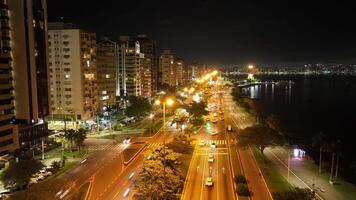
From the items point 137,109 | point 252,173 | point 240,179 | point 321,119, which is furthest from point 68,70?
point 321,119

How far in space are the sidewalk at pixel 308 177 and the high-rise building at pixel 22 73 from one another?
105 feet

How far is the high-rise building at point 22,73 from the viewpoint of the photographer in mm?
46969

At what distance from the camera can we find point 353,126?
8806cm

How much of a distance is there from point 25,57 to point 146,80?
70.5 metres

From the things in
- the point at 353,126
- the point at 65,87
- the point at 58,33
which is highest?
the point at 58,33

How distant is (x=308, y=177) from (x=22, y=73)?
3934cm

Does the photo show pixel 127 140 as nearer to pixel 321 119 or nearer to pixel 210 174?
pixel 210 174

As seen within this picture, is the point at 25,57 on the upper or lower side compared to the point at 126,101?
upper

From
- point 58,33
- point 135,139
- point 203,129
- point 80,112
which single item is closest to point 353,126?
point 203,129

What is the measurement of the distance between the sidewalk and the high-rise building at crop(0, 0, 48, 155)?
32.1 meters

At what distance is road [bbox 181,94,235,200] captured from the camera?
3219cm

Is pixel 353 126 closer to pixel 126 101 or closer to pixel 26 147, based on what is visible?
pixel 126 101

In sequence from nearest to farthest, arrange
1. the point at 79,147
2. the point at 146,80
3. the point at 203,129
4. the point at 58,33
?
the point at 79,147 → the point at 203,129 → the point at 58,33 → the point at 146,80

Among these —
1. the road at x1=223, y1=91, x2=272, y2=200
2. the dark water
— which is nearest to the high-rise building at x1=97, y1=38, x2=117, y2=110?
the road at x1=223, y1=91, x2=272, y2=200
